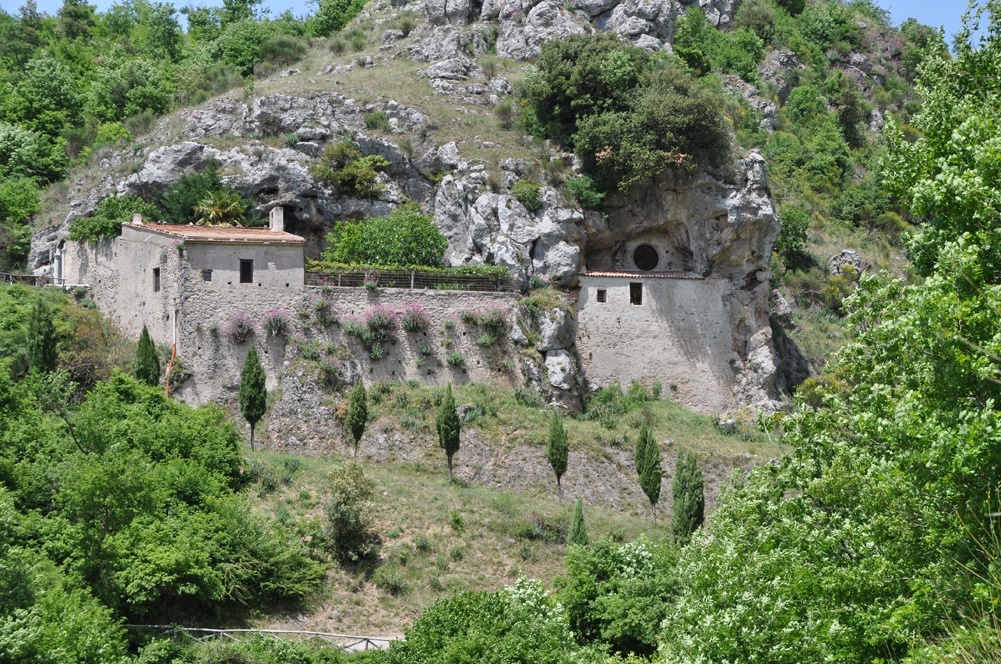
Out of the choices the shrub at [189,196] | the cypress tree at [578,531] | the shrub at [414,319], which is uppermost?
the shrub at [189,196]

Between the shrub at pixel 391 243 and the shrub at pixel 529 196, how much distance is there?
12.2ft

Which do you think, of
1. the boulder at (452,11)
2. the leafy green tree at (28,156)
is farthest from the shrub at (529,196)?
the leafy green tree at (28,156)

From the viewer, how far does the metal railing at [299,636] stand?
27844 millimetres

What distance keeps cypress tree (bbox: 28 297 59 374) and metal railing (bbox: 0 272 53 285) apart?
9.28 metres

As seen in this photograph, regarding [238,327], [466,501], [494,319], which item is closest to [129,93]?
[238,327]

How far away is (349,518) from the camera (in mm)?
31578

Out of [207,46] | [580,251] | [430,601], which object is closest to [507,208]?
[580,251]

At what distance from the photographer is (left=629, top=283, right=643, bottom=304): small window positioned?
45906 millimetres

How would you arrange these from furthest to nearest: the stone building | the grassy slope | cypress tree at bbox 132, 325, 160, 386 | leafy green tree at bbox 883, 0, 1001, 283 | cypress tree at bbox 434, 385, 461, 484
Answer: the stone building → cypress tree at bbox 132, 325, 160, 386 → cypress tree at bbox 434, 385, 461, 484 → the grassy slope → leafy green tree at bbox 883, 0, 1001, 283

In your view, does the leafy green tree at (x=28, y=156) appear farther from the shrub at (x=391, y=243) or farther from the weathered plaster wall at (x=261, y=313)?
the shrub at (x=391, y=243)

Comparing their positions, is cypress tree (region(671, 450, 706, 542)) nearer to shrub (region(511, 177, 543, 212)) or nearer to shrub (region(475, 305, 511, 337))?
shrub (region(475, 305, 511, 337))

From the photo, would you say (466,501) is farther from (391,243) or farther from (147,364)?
(391,243)

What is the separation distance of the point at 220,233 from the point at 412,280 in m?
7.75

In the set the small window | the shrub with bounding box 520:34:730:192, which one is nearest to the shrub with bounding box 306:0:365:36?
the shrub with bounding box 520:34:730:192
